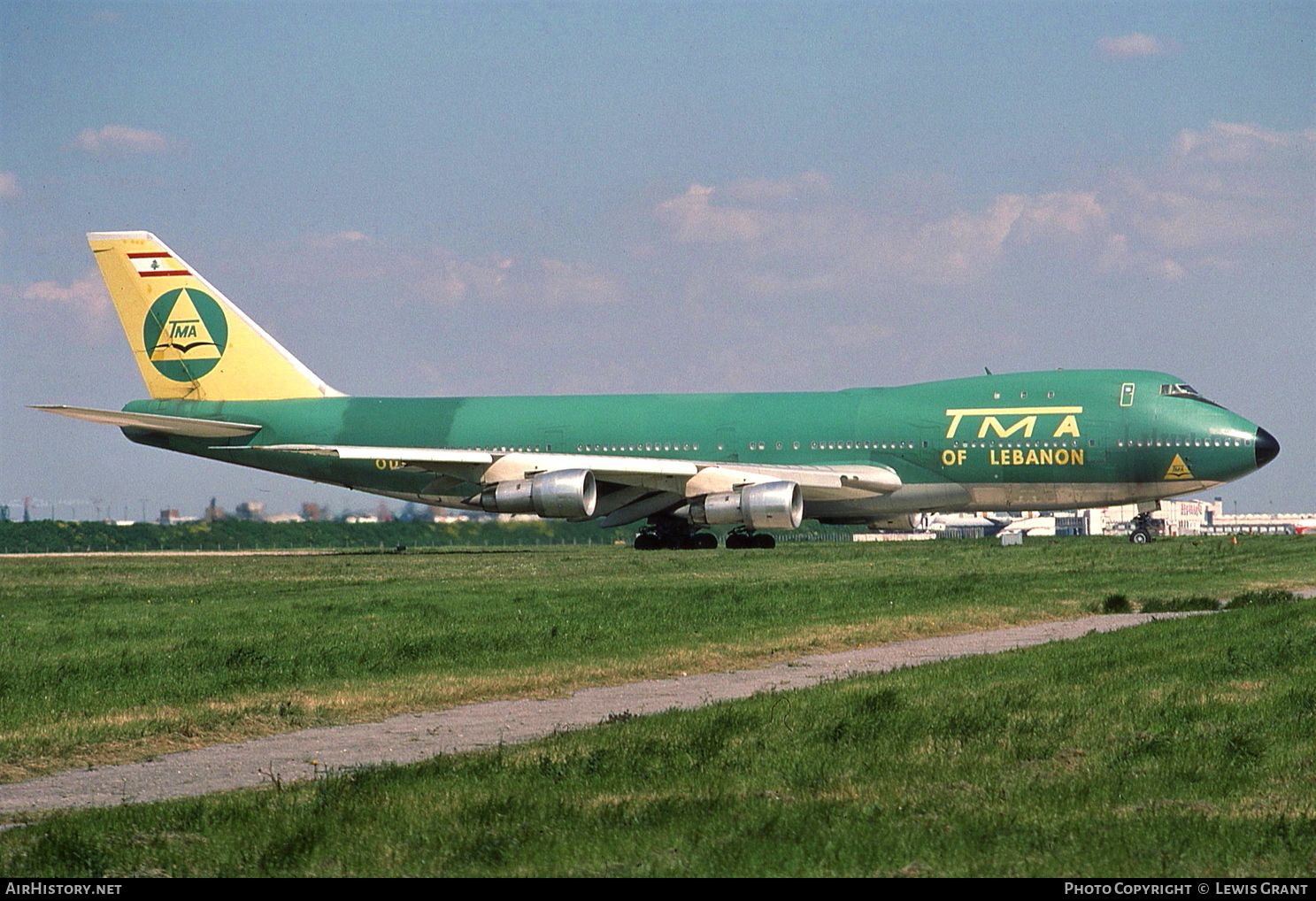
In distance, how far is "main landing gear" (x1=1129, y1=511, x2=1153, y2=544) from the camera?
148 feet

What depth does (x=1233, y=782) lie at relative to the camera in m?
8.52

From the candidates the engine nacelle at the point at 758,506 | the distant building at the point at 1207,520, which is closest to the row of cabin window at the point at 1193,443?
the engine nacelle at the point at 758,506

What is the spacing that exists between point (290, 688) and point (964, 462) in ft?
96.2

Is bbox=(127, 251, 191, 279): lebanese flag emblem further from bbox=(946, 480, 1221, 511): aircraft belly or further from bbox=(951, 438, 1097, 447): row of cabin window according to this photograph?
bbox=(946, 480, 1221, 511): aircraft belly

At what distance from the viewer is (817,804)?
Result: 808 centimetres

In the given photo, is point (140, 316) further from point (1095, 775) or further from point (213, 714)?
point (1095, 775)

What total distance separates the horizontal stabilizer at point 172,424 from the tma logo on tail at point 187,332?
6.55ft

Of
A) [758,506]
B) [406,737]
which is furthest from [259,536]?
[406,737]

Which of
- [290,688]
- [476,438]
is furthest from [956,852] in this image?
[476,438]

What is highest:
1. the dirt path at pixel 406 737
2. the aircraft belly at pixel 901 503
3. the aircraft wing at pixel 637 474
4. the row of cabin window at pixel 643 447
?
the row of cabin window at pixel 643 447

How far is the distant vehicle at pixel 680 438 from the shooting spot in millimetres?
39875

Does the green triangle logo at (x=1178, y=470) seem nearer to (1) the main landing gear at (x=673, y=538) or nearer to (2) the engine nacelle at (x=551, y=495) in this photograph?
(1) the main landing gear at (x=673, y=538)

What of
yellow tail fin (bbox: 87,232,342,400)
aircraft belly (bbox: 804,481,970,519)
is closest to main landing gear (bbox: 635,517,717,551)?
aircraft belly (bbox: 804,481,970,519)

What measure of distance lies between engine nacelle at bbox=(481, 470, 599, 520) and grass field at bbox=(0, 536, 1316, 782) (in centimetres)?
353
